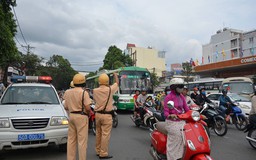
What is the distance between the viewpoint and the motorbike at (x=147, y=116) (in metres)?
8.32

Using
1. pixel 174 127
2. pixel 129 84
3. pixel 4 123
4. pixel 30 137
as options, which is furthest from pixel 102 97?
pixel 129 84

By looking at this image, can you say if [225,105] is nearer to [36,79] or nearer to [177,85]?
[177,85]

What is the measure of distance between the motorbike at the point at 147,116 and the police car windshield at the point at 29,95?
3336mm

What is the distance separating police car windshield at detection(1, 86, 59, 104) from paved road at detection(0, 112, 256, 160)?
1.23m

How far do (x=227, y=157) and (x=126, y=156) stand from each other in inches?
92.4

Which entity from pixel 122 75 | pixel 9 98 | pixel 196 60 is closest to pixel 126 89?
pixel 122 75

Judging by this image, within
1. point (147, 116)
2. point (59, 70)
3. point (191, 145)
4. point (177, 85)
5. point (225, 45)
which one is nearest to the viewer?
point (191, 145)

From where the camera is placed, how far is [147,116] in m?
8.64

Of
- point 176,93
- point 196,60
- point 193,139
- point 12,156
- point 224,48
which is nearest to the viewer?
point 193,139

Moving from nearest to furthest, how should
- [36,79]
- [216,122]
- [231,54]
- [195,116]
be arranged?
[195,116] < [216,122] < [36,79] < [231,54]

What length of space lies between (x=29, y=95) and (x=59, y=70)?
55.0m

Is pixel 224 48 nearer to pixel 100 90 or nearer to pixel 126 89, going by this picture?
pixel 126 89

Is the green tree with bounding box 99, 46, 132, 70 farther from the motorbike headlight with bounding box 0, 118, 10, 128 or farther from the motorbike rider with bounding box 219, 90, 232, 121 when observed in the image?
the motorbike headlight with bounding box 0, 118, 10, 128

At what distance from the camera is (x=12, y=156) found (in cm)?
552
